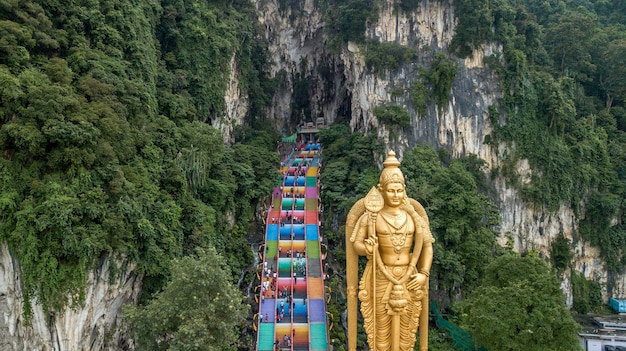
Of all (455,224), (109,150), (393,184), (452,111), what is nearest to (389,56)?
(452,111)

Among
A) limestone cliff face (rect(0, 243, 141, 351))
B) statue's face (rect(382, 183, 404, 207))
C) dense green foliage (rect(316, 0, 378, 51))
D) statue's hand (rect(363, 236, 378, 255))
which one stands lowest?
limestone cliff face (rect(0, 243, 141, 351))

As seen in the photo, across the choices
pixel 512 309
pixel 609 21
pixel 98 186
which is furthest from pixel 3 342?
pixel 609 21

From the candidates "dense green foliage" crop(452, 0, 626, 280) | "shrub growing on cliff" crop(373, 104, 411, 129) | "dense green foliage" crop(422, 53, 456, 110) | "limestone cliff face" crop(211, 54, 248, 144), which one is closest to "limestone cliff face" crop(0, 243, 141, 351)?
"limestone cliff face" crop(211, 54, 248, 144)

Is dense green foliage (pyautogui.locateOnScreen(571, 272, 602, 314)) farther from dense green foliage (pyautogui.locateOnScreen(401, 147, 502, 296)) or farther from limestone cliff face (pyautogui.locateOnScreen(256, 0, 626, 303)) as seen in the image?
dense green foliage (pyautogui.locateOnScreen(401, 147, 502, 296))

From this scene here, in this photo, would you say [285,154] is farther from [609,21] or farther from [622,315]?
[609,21]

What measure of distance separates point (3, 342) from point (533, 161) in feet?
80.1

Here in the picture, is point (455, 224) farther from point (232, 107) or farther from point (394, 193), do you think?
point (232, 107)

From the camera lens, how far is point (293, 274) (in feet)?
65.9

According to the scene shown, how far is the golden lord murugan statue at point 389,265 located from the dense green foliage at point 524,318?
569cm

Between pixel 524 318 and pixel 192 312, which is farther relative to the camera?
pixel 524 318

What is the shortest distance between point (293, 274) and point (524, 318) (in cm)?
893

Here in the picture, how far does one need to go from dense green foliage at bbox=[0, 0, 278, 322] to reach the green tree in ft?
6.40

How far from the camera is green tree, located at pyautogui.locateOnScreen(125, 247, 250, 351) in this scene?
12789mm

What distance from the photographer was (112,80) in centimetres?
1712
